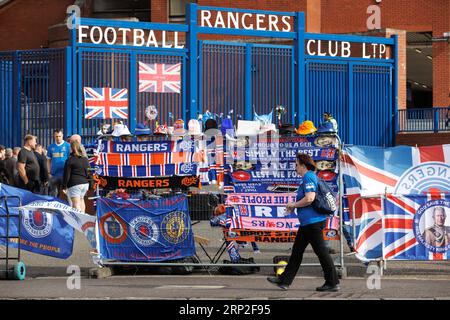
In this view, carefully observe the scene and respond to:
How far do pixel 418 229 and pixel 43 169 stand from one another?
10.8 meters

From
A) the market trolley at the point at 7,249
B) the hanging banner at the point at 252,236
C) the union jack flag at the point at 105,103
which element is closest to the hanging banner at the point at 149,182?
the hanging banner at the point at 252,236

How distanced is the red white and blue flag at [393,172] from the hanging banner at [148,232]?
233 cm

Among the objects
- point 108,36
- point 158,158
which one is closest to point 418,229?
point 158,158

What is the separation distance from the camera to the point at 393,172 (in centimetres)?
1330

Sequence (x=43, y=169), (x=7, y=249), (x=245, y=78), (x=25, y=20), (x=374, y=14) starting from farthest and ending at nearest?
(x=25, y=20)
(x=374, y=14)
(x=245, y=78)
(x=43, y=169)
(x=7, y=249)

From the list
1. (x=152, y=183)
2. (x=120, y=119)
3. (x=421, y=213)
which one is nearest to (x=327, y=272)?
(x=421, y=213)

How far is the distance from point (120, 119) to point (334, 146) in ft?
32.6

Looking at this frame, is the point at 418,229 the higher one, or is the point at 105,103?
the point at 105,103

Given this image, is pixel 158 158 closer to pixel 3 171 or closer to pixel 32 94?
pixel 3 171

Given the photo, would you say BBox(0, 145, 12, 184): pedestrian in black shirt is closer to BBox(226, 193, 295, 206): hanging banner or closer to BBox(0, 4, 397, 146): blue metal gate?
BBox(0, 4, 397, 146): blue metal gate

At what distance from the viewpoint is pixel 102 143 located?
1383 centimetres

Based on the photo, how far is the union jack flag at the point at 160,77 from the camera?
2244cm

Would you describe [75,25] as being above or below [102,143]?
above

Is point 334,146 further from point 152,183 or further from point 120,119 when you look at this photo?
point 120,119
